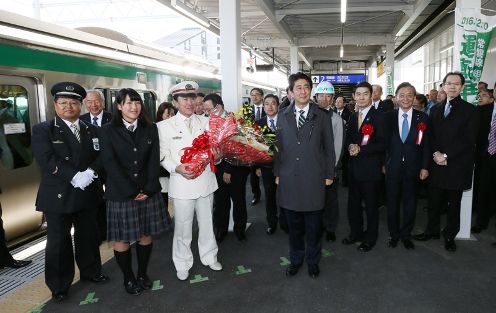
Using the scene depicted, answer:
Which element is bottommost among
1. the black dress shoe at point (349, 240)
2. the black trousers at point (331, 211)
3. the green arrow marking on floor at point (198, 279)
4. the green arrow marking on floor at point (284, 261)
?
the green arrow marking on floor at point (198, 279)

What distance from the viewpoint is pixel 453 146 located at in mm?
3932

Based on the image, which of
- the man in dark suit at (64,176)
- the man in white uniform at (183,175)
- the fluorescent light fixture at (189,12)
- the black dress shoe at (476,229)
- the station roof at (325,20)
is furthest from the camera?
the station roof at (325,20)

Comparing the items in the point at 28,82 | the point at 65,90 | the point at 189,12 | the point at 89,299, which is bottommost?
the point at 89,299

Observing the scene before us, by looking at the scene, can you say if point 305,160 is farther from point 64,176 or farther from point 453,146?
point 64,176

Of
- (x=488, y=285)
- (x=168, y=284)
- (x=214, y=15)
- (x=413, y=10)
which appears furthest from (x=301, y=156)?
(x=413, y=10)

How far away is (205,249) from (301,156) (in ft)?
4.32

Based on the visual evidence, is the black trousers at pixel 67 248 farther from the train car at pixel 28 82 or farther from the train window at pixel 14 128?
the train window at pixel 14 128

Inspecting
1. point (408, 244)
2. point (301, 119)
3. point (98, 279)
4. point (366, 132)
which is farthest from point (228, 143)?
point (408, 244)

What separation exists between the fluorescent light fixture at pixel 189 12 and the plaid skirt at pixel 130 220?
4734 mm

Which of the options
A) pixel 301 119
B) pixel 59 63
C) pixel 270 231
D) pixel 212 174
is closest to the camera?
pixel 301 119

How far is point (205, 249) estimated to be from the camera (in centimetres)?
375

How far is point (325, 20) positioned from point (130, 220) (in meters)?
11.1

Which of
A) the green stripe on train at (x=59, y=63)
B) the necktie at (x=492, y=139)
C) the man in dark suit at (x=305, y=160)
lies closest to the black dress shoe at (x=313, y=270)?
the man in dark suit at (x=305, y=160)

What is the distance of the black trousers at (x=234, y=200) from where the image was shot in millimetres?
4461
